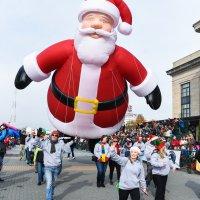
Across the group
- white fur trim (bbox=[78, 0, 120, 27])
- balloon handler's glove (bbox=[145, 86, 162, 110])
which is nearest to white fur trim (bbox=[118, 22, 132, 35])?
white fur trim (bbox=[78, 0, 120, 27])

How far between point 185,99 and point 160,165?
133ft

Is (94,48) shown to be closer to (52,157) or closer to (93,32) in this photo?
(93,32)

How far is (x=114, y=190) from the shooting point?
1162 centimetres

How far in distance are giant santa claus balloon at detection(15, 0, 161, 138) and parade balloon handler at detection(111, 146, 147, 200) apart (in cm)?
372

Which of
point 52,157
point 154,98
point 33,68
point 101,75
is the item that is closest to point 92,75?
point 101,75

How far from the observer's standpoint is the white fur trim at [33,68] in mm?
11562

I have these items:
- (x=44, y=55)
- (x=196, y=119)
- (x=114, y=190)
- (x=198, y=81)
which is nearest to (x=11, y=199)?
(x=114, y=190)

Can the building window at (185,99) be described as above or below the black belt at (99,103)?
above

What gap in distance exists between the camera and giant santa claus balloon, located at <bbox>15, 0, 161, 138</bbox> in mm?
10555

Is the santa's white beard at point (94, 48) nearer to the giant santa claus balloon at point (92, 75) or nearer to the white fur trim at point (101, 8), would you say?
the giant santa claus balloon at point (92, 75)

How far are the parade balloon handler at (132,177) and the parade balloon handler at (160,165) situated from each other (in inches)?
68.4

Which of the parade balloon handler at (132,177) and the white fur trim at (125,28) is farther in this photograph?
the white fur trim at (125,28)

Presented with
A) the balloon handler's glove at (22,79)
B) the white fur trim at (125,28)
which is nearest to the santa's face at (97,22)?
the white fur trim at (125,28)

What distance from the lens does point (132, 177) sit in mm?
7383
